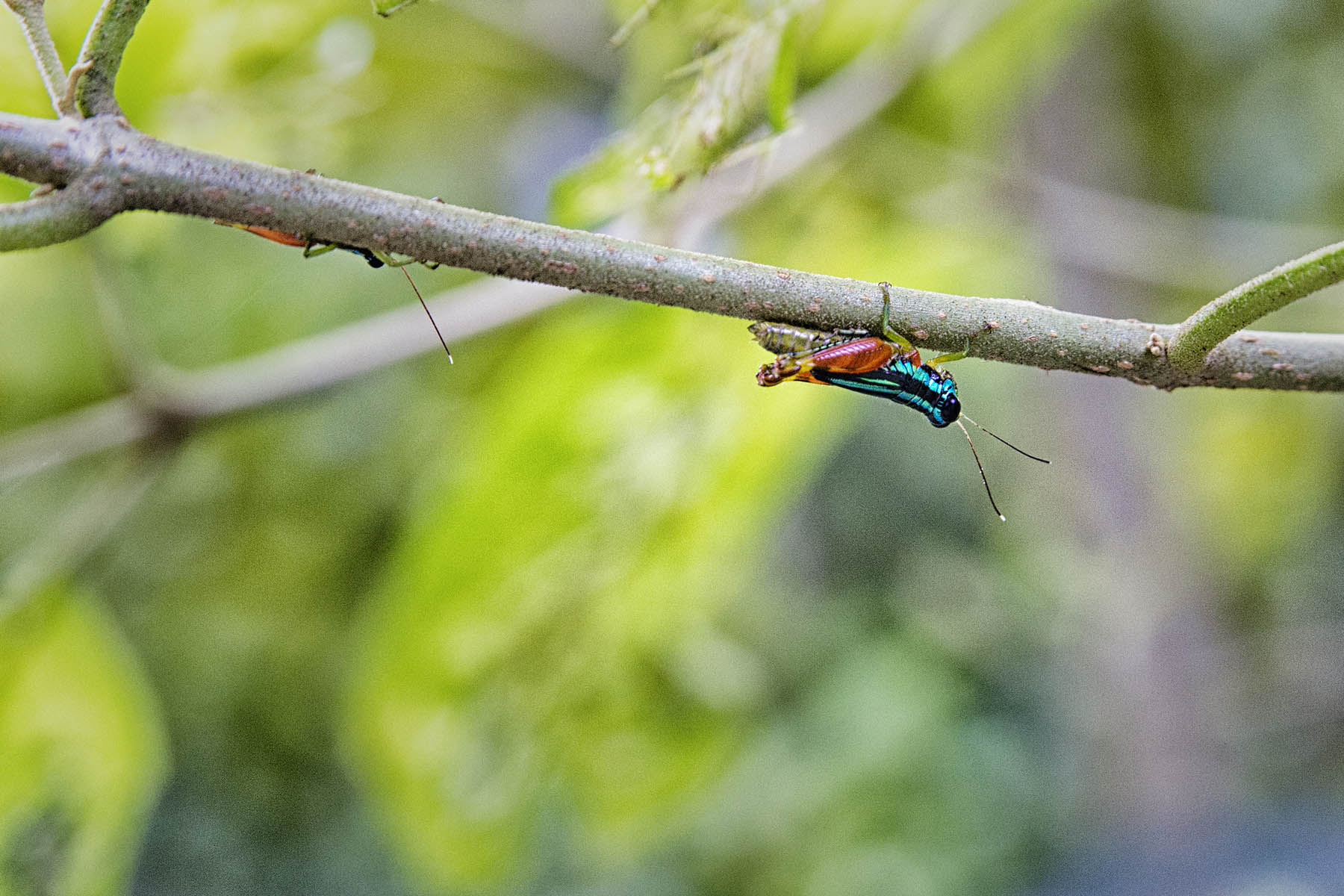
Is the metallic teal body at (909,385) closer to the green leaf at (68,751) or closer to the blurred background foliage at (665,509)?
the blurred background foliage at (665,509)

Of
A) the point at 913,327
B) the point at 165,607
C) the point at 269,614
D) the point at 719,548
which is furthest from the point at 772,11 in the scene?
the point at 165,607

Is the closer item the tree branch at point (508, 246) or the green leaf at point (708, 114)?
the tree branch at point (508, 246)

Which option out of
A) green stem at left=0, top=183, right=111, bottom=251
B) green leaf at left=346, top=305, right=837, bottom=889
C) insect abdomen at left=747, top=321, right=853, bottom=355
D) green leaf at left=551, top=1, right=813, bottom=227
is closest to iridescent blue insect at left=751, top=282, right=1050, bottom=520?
insect abdomen at left=747, top=321, right=853, bottom=355

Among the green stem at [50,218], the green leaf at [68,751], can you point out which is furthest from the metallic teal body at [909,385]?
the green leaf at [68,751]

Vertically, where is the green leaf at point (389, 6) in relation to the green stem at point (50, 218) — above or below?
above

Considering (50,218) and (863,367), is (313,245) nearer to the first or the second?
(50,218)

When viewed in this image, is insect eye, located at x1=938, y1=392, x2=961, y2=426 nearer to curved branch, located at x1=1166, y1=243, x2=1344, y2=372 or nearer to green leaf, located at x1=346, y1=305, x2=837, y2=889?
curved branch, located at x1=1166, y1=243, x2=1344, y2=372
